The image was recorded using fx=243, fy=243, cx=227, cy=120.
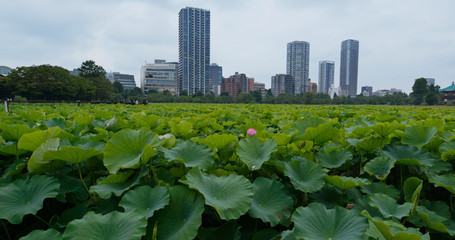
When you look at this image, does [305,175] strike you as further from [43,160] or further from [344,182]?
[43,160]

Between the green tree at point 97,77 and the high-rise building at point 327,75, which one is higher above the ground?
the high-rise building at point 327,75

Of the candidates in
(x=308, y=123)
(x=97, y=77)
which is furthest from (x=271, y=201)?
(x=97, y=77)

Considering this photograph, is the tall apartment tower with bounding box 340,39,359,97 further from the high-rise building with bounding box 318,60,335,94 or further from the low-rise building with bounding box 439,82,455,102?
the low-rise building with bounding box 439,82,455,102

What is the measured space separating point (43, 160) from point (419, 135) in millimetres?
1620

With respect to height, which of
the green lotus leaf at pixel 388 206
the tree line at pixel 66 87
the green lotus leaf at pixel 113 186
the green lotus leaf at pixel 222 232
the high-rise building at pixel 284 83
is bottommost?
the green lotus leaf at pixel 222 232

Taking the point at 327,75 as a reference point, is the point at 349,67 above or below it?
above

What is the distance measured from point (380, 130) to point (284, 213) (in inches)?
30.5

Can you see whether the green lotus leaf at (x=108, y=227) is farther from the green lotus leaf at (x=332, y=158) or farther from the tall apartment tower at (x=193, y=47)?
the tall apartment tower at (x=193, y=47)

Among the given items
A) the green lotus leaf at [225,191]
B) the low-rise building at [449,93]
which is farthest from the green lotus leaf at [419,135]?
the low-rise building at [449,93]

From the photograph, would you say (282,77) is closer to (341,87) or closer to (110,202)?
(341,87)

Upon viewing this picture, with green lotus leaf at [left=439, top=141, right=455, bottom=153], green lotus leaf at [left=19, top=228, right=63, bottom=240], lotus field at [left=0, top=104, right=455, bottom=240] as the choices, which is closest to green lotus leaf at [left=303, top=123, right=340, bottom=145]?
lotus field at [left=0, top=104, right=455, bottom=240]

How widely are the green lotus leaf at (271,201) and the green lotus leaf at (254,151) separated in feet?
0.32

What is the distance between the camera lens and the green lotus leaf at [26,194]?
73 cm

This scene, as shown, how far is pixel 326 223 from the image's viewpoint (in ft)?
2.18
